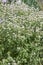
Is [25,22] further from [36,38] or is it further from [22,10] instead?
[22,10]

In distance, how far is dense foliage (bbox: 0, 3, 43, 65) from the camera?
3004mm

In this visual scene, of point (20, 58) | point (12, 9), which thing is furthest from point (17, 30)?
point (12, 9)

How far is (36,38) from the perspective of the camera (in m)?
3.36

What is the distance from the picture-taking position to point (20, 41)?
124 inches

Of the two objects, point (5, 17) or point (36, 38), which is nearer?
point (36, 38)

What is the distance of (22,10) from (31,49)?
1.49 meters

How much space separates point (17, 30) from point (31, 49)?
39 cm

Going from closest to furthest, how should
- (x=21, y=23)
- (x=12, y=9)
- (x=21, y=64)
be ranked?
1. (x=21, y=64)
2. (x=21, y=23)
3. (x=12, y=9)

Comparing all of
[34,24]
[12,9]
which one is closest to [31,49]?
[34,24]

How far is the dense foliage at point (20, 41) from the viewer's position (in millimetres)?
3004

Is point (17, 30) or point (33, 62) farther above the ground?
point (17, 30)

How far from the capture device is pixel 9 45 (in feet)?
10.1

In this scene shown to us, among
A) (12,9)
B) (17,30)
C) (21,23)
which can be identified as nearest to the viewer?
(17,30)

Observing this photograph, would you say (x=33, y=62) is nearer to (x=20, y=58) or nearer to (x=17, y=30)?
(x=20, y=58)
